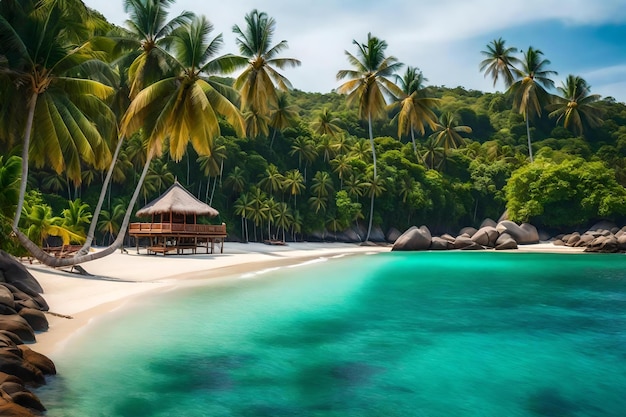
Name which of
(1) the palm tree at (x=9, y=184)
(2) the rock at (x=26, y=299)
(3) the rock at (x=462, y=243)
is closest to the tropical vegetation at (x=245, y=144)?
(1) the palm tree at (x=9, y=184)

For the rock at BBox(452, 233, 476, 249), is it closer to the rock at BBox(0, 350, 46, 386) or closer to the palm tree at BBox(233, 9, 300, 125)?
the palm tree at BBox(233, 9, 300, 125)

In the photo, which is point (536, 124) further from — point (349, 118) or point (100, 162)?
point (100, 162)

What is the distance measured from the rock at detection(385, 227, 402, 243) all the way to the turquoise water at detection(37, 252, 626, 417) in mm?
33701

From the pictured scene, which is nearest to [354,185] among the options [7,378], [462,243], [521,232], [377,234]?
[377,234]

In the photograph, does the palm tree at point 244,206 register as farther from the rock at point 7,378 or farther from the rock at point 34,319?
the rock at point 7,378

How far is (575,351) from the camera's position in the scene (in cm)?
899

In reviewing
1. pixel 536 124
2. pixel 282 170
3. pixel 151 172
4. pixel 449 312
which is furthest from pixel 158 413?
pixel 536 124

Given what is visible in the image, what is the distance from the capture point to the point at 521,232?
145 ft

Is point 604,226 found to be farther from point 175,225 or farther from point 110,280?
point 110,280

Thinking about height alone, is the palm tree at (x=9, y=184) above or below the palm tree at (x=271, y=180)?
below

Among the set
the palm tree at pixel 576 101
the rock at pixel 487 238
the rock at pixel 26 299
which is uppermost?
the palm tree at pixel 576 101

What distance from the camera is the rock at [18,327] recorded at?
25.2 feet

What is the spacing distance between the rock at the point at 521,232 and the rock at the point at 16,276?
129 feet

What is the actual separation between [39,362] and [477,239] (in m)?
39.9
